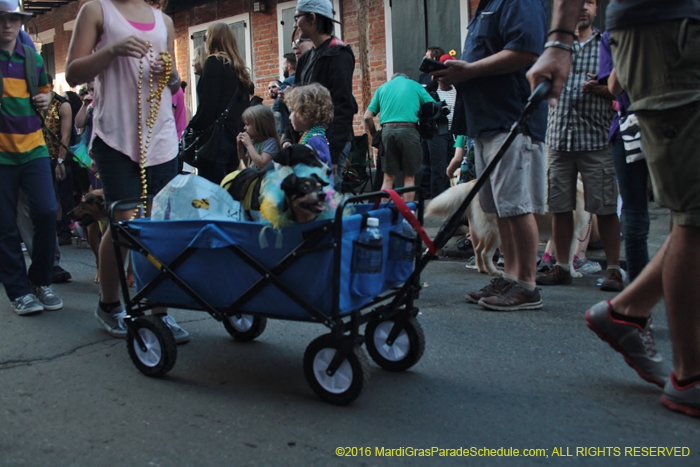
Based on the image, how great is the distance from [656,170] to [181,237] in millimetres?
1849

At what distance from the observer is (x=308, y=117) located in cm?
407

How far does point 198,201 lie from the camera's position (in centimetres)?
A: 273

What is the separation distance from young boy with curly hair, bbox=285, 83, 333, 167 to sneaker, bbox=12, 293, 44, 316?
6.64 ft

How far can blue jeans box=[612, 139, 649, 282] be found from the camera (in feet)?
11.8

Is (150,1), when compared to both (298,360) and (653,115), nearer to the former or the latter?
(298,360)

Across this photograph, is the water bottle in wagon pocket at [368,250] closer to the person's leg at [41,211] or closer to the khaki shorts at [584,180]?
the person's leg at [41,211]

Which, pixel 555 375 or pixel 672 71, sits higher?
pixel 672 71

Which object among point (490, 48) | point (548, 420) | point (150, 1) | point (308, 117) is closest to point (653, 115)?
point (548, 420)

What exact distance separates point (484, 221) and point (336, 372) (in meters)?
3.29

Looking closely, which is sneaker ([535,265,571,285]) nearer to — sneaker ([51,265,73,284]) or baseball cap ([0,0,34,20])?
sneaker ([51,265,73,284])

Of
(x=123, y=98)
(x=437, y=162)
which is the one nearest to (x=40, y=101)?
(x=123, y=98)

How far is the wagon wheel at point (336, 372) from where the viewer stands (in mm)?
2357

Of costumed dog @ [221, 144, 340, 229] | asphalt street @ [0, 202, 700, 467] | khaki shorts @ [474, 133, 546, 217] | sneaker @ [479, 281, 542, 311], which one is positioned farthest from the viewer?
sneaker @ [479, 281, 542, 311]

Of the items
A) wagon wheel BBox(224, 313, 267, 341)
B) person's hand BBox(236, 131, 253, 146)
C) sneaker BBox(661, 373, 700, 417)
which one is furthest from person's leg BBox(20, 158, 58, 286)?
sneaker BBox(661, 373, 700, 417)
